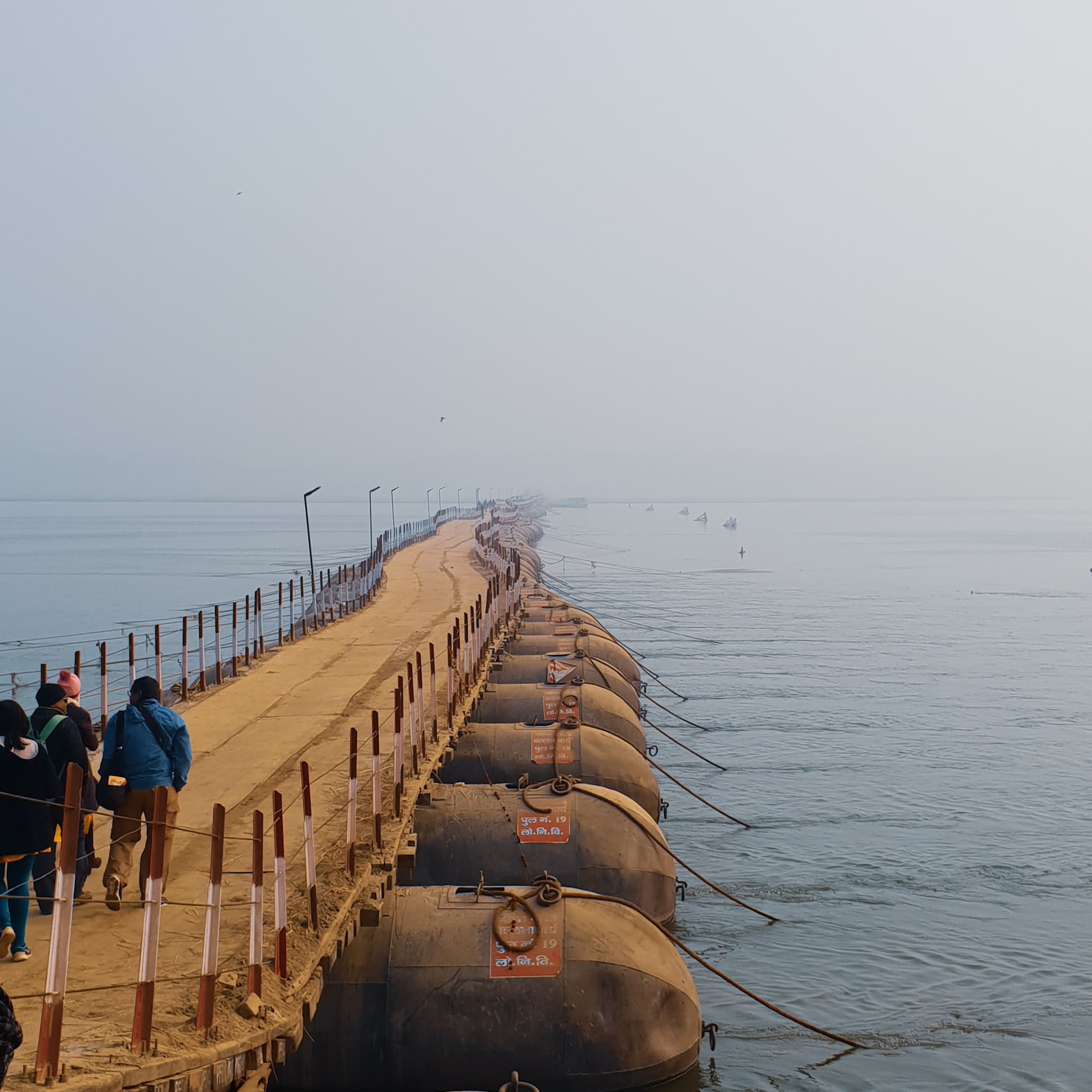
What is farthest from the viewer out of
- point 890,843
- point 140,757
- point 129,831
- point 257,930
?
point 890,843

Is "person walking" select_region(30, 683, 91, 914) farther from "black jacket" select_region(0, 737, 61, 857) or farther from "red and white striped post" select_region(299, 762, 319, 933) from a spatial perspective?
"red and white striped post" select_region(299, 762, 319, 933)

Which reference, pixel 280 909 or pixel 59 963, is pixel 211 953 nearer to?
pixel 280 909

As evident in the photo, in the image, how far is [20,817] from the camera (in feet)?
26.2

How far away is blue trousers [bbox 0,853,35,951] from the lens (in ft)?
26.3

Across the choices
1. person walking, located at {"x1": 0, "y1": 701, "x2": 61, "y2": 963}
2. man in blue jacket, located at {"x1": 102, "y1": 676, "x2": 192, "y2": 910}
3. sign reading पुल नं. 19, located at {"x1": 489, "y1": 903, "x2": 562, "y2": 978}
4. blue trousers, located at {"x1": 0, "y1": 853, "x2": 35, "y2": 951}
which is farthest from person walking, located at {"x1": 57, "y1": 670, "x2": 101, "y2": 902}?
sign reading पुल नं. 19, located at {"x1": 489, "y1": 903, "x2": 562, "y2": 978}

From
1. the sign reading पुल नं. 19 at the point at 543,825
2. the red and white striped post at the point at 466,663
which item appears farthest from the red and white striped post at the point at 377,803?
the red and white striped post at the point at 466,663

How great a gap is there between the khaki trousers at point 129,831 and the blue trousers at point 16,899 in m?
0.95

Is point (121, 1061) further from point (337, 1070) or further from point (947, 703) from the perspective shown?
point (947, 703)

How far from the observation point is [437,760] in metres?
15.1

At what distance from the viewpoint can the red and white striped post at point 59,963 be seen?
579cm

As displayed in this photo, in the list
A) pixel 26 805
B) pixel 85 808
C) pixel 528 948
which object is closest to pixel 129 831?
pixel 85 808

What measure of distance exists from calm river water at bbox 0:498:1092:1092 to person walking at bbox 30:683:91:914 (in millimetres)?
7419

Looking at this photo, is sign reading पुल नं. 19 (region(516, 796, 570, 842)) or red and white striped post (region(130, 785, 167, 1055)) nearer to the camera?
red and white striped post (region(130, 785, 167, 1055))

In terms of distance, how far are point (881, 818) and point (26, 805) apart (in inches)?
770
